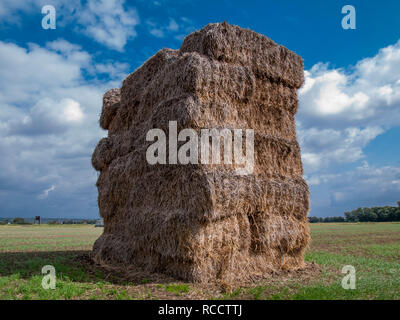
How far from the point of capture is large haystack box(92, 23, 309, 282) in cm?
760

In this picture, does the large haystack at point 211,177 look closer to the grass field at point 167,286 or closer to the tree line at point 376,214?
the grass field at point 167,286

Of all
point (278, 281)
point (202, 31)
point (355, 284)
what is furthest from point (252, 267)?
point (202, 31)

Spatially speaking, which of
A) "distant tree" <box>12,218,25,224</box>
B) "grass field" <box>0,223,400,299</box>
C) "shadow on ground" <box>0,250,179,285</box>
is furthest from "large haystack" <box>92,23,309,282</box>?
"distant tree" <box>12,218,25,224</box>

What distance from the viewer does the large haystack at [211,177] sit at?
760cm

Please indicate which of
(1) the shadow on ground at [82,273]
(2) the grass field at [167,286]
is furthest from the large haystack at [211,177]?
(2) the grass field at [167,286]

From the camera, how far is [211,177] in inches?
295

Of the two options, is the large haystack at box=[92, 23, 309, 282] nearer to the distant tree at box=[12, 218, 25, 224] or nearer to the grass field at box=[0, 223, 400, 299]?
the grass field at box=[0, 223, 400, 299]

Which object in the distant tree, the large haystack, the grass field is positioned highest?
the large haystack

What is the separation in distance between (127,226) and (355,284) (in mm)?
6462

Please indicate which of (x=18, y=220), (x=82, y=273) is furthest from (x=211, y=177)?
(x=18, y=220)

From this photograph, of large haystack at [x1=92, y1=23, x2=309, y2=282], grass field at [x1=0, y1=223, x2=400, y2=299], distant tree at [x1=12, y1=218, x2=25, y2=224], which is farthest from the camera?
distant tree at [x1=12, y1=218, x2=25, y2=224]

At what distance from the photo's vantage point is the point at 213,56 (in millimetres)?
8883

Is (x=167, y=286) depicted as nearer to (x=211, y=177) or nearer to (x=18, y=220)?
(x=211, y=177)
